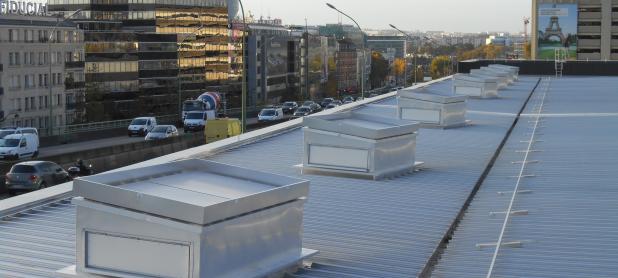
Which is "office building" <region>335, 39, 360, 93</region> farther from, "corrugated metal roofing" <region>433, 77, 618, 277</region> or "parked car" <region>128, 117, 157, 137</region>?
"corrugated metal roofing" <region>433, 77, 618, 277</region>

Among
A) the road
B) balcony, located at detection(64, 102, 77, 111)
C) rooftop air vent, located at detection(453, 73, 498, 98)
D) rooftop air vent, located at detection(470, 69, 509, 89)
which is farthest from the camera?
balcony, located at detection(64, 102, 77, 111)

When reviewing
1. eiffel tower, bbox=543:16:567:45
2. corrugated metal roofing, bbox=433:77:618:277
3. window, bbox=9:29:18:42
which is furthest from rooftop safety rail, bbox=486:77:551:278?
eiffel tower, bbox=543:16:567:45

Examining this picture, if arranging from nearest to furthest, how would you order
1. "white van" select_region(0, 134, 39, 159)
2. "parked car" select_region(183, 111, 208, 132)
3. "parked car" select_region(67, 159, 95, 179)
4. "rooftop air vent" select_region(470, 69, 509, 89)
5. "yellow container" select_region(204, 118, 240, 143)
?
"parked car" select_region(67, 159, 95, 179) < "white van" select_region(0, 134, 39, 159) < "yellow container" select_region(204, 118, 240, 143) < "rooftop air vent" select_region(470, 69, 509, 89) < "parked car" select_region(183, 111, 208, 132)

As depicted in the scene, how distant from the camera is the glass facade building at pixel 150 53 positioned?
293 ft

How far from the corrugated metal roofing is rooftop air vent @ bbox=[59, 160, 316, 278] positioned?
1.56 metres

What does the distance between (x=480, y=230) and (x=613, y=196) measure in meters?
→ 3.52

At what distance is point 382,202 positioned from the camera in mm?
13867

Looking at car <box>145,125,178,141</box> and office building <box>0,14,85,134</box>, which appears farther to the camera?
office building <box>0,14,85,134</box>

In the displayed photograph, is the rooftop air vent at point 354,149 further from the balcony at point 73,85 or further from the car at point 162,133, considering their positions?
the balcony at point 73,85

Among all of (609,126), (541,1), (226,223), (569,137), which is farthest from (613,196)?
(541,1)

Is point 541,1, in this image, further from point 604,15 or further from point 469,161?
point 469,161

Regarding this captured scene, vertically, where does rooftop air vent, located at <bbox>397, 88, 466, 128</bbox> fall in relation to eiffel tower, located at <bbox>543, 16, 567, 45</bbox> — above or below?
below

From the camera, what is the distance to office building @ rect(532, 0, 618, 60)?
398 ft

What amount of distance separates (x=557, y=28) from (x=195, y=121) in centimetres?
7158
